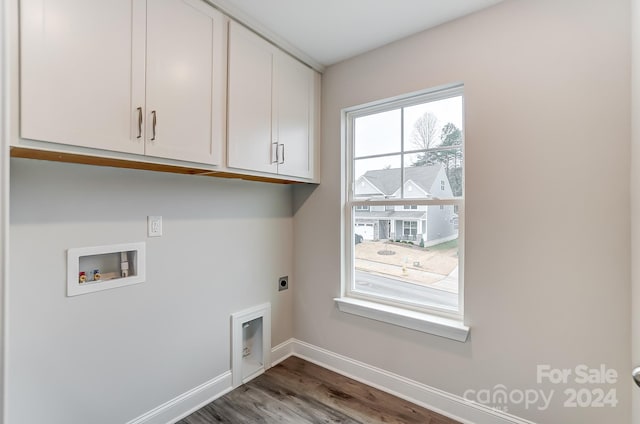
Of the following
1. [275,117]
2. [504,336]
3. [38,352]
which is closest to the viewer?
[38,352]

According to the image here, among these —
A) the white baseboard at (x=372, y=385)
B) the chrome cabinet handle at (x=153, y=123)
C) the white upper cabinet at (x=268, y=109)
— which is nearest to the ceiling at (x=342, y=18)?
the white upper cabinet at (x=268, y=109)

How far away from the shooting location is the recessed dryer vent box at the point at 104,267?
55.7 inches

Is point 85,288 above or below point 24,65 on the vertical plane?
below

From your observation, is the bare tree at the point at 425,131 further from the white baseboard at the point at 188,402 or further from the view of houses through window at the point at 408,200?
the white baseboard at the point at 188,402

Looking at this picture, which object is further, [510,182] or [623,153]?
[510,182]

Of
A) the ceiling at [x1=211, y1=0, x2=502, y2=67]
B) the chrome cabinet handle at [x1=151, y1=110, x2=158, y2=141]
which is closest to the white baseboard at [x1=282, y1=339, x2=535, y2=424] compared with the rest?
the chrome cabinet handle at [x1=151, y1=110, x2=158, y2=141]

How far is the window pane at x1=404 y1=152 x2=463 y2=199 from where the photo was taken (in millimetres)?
1899

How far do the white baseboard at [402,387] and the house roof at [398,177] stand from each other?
131 cm

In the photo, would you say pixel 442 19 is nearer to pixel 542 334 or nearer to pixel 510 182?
pixel 510 182

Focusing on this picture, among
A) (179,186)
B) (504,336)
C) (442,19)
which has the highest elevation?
(442,19)

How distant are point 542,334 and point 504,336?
181 mm

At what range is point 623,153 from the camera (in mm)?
1376

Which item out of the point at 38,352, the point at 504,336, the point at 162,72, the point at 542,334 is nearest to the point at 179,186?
the point at 162,72

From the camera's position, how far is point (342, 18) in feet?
5.92
